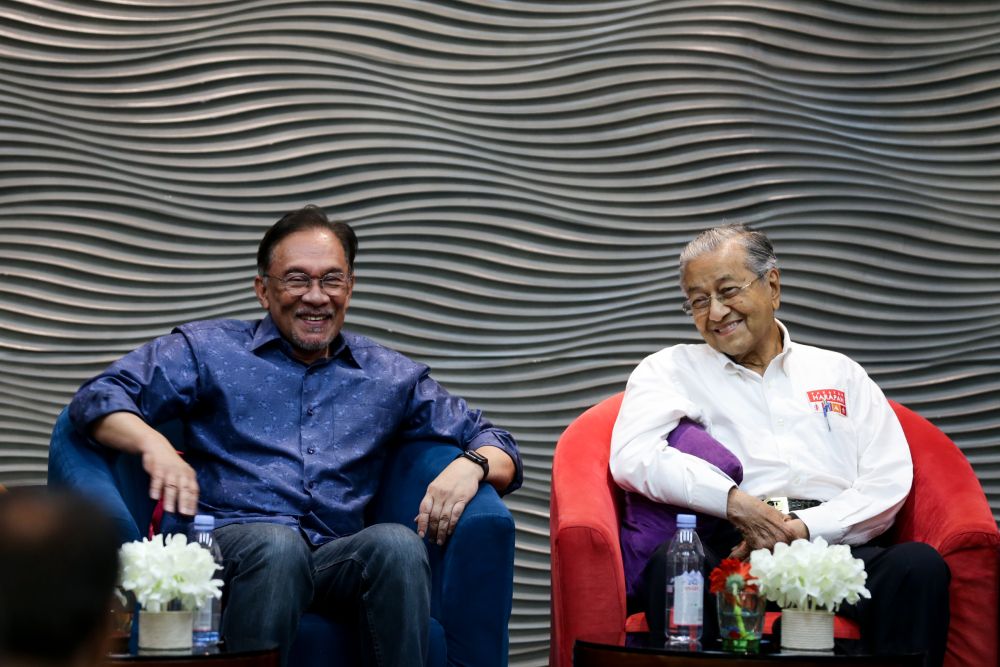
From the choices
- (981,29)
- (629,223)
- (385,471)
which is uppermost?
(981,29)

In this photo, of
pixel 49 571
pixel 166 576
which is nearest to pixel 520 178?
pixel 166 576

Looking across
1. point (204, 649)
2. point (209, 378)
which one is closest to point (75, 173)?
point (209, 378)

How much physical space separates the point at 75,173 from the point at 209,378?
117 centimetres

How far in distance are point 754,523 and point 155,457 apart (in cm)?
127

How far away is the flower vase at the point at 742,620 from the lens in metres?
2.08

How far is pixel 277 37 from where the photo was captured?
3545 mm

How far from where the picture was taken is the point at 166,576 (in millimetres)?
1893

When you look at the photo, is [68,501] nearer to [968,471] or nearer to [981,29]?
[968,471]

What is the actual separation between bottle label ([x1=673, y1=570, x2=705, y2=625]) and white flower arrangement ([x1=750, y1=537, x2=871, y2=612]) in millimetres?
119

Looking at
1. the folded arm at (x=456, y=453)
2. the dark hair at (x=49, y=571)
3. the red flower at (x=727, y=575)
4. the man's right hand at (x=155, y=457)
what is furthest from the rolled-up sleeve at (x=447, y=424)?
the dark hair at (x=49, y=571)

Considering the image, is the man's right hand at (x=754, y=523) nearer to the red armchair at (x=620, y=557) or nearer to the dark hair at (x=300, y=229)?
the red armchair at (x=620, y=557)

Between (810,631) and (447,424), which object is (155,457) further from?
(810,631)

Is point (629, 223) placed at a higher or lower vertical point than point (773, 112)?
lower

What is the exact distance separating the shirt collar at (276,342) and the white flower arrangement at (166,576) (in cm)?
90
